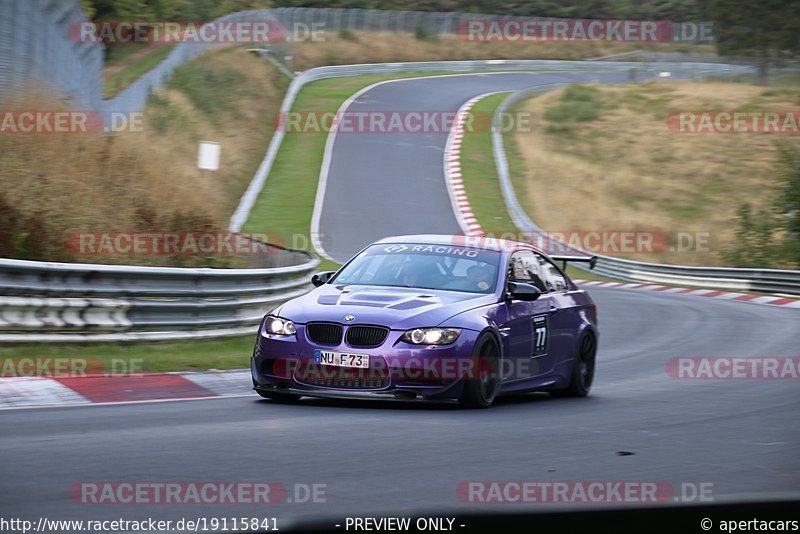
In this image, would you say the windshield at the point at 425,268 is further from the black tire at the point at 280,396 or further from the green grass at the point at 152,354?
the green grass at the point at 152,354

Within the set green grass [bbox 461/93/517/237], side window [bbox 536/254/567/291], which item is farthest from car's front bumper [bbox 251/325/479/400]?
green grass [bbox 461/93/517/237]

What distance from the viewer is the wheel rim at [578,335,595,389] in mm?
11500

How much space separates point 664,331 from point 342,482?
14.2 m

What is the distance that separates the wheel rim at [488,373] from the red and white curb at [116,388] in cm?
214

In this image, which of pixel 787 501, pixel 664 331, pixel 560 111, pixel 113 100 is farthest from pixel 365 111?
pixel 787 501

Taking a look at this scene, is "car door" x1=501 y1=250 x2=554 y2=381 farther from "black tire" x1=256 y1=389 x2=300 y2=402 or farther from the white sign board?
the white sign board

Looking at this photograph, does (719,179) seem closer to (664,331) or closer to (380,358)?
(664,331)

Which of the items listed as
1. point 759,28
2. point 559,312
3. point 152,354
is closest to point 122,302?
point 152,354

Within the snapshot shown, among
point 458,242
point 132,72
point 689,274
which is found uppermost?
point 132,72

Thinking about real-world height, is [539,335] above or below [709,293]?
above

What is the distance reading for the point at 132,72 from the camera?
34.0 metres

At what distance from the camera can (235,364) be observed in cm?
1209

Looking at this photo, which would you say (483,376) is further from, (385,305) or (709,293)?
(709,293)

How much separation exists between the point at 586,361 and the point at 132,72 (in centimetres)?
2502
